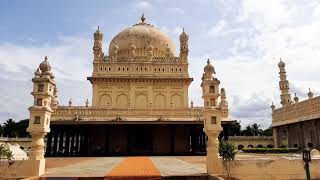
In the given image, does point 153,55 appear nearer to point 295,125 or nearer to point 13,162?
point 295,125

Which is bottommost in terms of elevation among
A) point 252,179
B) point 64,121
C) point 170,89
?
point 252,179

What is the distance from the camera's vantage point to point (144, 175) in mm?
9594

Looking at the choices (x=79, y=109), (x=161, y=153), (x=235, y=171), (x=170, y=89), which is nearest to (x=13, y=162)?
(x=235, y=171)

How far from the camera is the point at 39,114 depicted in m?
10.6

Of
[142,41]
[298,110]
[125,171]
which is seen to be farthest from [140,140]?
[298,110]

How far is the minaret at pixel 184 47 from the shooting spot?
31.9 meters

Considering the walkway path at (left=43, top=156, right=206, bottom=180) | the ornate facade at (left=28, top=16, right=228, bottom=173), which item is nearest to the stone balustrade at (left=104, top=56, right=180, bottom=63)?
the ornate facade at (left=28, top=16, right=228, bottom=173)

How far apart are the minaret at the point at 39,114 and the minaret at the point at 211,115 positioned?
586 cm

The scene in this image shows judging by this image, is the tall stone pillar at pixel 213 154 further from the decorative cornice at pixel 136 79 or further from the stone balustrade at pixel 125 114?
the decorative cornice at pixel 136 79

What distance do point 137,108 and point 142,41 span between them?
1274 centimetres

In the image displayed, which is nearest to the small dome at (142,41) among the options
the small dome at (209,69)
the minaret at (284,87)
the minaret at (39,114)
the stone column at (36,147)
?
the minaret at (284,87)

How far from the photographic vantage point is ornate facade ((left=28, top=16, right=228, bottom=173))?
11.4 metres

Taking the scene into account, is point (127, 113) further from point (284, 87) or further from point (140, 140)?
point (284, 87)

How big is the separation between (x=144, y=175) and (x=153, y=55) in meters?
24.7
